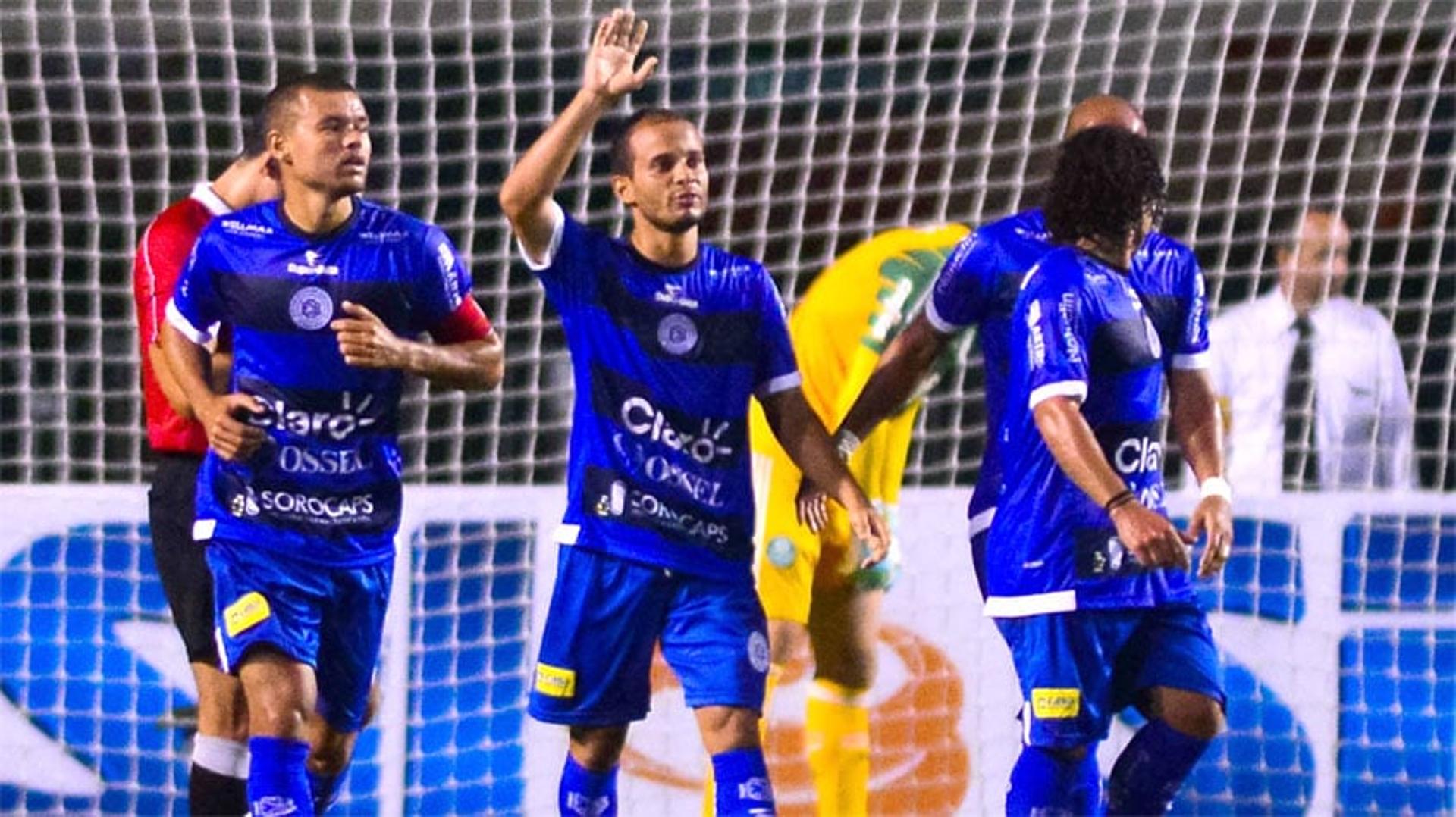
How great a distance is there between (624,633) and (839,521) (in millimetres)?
1115

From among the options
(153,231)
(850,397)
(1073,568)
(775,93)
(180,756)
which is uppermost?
(775,93)

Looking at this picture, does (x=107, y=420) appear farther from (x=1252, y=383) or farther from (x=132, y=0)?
(x=1252, y=383)

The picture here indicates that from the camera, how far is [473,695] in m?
6.94

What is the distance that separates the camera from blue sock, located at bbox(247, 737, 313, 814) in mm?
4914

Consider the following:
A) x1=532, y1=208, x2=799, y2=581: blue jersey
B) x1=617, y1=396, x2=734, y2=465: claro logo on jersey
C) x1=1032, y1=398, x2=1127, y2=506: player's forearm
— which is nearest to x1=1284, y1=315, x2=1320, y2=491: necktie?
x1=532, y1=208, x2=799, y2=581: blue jersey

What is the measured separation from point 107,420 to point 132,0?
1312 mm

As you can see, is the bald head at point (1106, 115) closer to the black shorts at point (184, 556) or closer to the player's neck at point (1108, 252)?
the player's neck at point (1108, 252)

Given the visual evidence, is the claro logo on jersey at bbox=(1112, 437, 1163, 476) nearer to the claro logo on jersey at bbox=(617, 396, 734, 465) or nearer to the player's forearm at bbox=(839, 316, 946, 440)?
the player's forearm at bbox=(839, 316, 946, 440)

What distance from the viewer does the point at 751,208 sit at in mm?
7574

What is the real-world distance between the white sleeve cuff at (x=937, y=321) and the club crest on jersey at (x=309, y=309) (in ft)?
4.12

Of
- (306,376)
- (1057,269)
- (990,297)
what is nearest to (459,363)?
(306,376)

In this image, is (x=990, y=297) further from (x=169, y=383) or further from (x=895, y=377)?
(x=169, y=383)

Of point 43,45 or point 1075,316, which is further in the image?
point 43,45

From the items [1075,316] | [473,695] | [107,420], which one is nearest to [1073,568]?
[1075,316]
